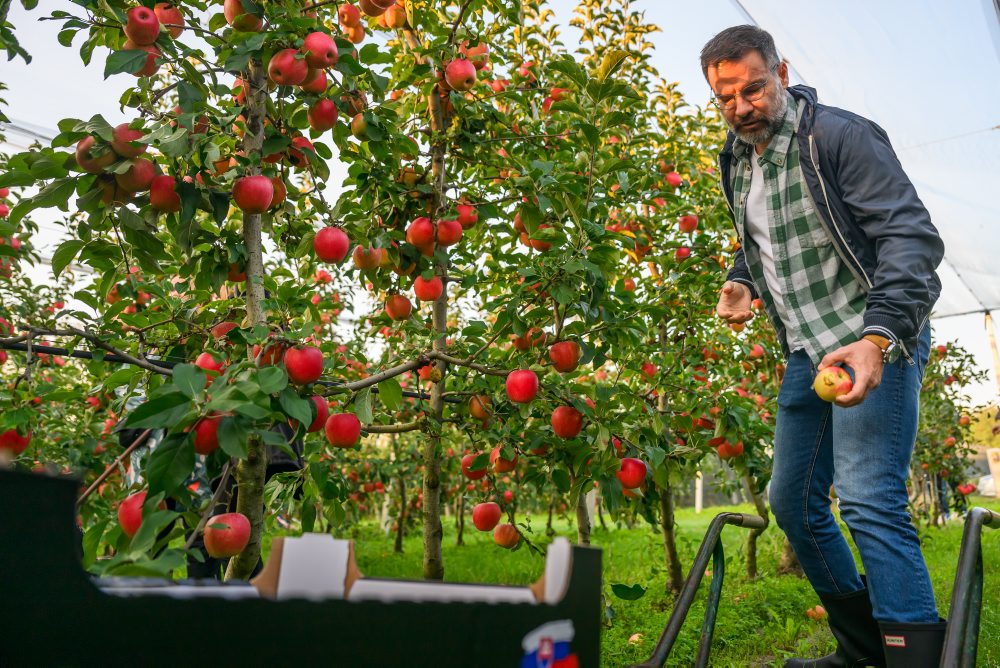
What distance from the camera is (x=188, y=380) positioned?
3.35 feet

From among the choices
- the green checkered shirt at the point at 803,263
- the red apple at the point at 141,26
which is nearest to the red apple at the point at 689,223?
the green checkered shirt at the point at 803,263

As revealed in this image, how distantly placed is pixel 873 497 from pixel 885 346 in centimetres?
32

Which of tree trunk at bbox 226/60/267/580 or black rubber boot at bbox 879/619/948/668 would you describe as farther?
tree trunk at bbox 226/60/267/580

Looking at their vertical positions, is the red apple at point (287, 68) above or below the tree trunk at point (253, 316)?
above

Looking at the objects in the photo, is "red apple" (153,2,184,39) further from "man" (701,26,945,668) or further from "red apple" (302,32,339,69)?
"man" (701,26,945,668)

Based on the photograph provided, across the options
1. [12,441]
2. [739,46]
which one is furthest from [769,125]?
[12,441]

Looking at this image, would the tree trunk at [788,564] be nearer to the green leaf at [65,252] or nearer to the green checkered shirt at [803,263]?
the green checkered shirt at [803,263]

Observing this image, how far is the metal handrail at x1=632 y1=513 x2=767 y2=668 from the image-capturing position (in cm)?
131

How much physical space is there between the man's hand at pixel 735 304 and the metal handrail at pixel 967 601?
2.09 ft

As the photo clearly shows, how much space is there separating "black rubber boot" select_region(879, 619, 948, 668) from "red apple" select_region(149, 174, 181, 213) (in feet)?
5.26

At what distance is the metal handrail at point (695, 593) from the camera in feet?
4.30

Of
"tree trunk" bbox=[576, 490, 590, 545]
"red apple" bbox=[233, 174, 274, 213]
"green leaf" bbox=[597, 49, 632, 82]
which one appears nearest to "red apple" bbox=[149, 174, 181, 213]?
"red apple" bbox=[233, 174, 274, 213]

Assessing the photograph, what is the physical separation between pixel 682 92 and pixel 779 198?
2.39m

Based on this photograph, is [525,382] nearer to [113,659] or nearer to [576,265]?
[576,265]
